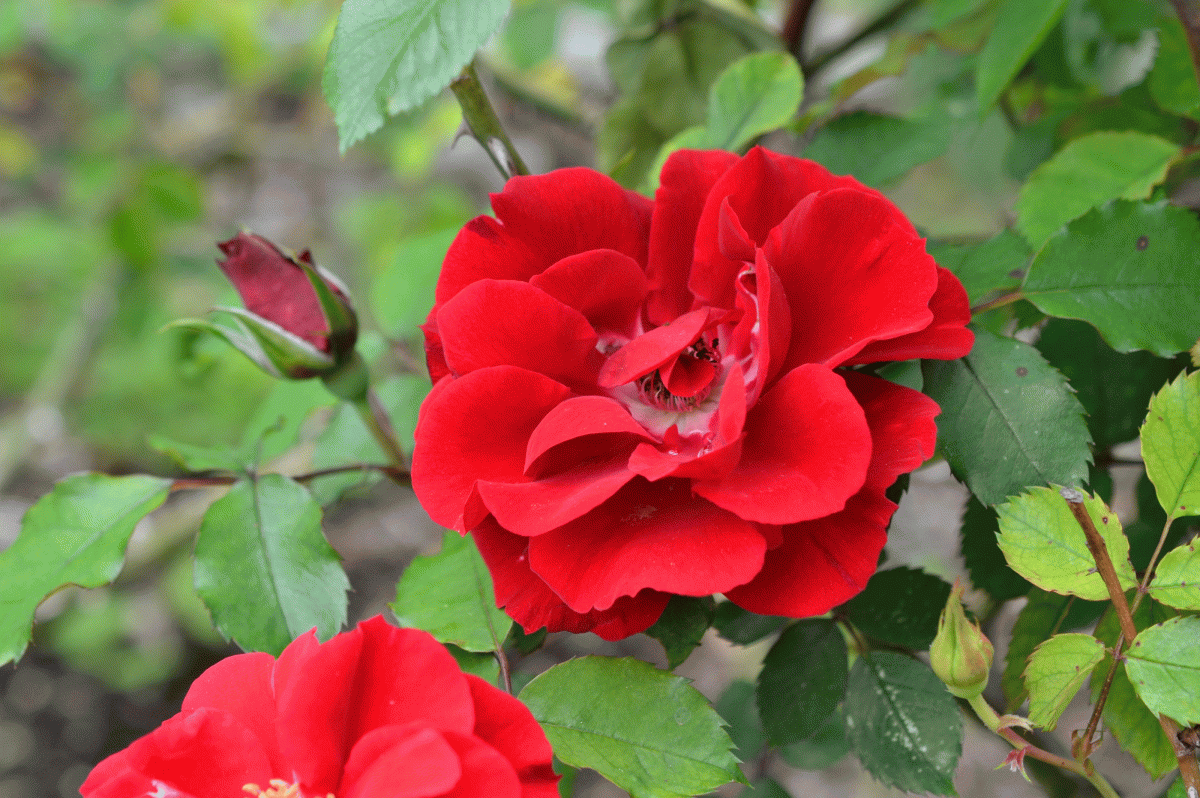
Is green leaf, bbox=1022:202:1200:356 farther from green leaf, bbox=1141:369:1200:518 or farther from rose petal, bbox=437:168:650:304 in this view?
rose petal, bbox=437:168:650:304

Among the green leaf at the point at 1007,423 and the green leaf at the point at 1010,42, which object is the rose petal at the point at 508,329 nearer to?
the green leaf at the point at 1007,423

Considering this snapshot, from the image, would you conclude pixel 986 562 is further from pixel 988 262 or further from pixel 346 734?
pixel 346 734

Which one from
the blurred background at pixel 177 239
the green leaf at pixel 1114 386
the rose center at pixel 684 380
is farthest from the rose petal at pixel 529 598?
the blurred background at pixel 177 239

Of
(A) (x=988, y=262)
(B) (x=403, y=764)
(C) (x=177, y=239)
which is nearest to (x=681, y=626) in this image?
(B) (x=403, y=764)

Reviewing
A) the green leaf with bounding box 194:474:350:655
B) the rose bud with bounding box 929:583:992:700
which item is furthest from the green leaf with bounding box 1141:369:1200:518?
the green leaf with bounding box 194:474:350:655

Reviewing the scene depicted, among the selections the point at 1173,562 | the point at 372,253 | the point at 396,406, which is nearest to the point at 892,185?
the point at 1173,562

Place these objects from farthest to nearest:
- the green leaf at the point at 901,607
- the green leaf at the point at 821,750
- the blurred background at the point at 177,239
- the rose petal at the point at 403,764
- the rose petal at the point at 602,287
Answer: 1. the blurred background at the point at 177,239
2. the green leaf at the point at 821,750
3. the green leaf at the point at 901,607
4. the rose petal at the point at 602,287
5. the rose petal at the point at 403,764

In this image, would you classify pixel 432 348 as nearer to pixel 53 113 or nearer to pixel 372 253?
pixel 372 253
